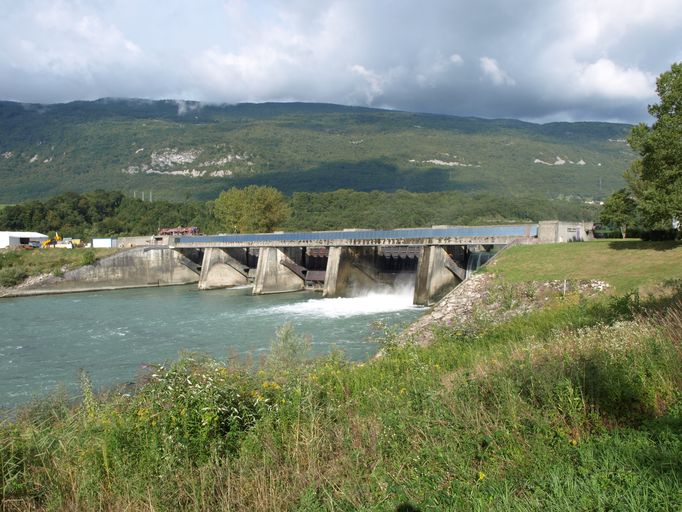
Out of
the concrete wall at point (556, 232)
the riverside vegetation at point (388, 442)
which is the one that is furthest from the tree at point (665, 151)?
the riverside vegetation at point (388, 442)

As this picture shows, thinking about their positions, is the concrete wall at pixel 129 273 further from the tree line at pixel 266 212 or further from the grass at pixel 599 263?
the grass at pixel 599 263

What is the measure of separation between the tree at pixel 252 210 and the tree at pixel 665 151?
56.1m

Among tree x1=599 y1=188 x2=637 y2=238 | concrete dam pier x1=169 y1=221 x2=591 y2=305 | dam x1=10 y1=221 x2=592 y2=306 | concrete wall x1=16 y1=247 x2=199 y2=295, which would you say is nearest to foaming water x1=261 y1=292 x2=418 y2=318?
dam x1=10 y1=221 x2=592 y2=306

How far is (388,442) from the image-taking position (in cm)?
594

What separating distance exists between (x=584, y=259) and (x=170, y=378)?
2544cm

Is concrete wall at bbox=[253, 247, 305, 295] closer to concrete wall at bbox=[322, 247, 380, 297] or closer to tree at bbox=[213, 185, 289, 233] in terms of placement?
concrete wall at bbox=[322, 247, 380, 297]

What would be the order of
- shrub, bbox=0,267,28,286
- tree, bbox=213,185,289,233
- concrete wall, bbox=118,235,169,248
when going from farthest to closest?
tree, bbox=213,185,289,233 → concrete wall, bbox=118,235,169,248 → shrub, bbox=0,267,28,286

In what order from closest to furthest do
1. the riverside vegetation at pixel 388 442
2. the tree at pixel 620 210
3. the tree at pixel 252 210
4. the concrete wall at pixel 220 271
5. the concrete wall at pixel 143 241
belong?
the riverside vegetation at pixel 388 442
the tree at pixel 620 210
the concrete wall at pixel 220 271
the concrete wall at pixel 143 241
the tree at pixel 252 210

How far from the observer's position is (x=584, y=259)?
27.5 m

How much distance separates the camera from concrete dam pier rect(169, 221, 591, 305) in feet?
116

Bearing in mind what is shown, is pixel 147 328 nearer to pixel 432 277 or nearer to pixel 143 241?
pixel 432 277

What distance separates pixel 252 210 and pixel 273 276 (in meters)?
31.2

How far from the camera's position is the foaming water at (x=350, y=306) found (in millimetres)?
33312

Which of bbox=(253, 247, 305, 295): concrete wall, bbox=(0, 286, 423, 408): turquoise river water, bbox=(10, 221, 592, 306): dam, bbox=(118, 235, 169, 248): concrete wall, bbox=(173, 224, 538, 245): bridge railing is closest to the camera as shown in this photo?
bbox=(0, 286, 423, 408): turquoise river water
